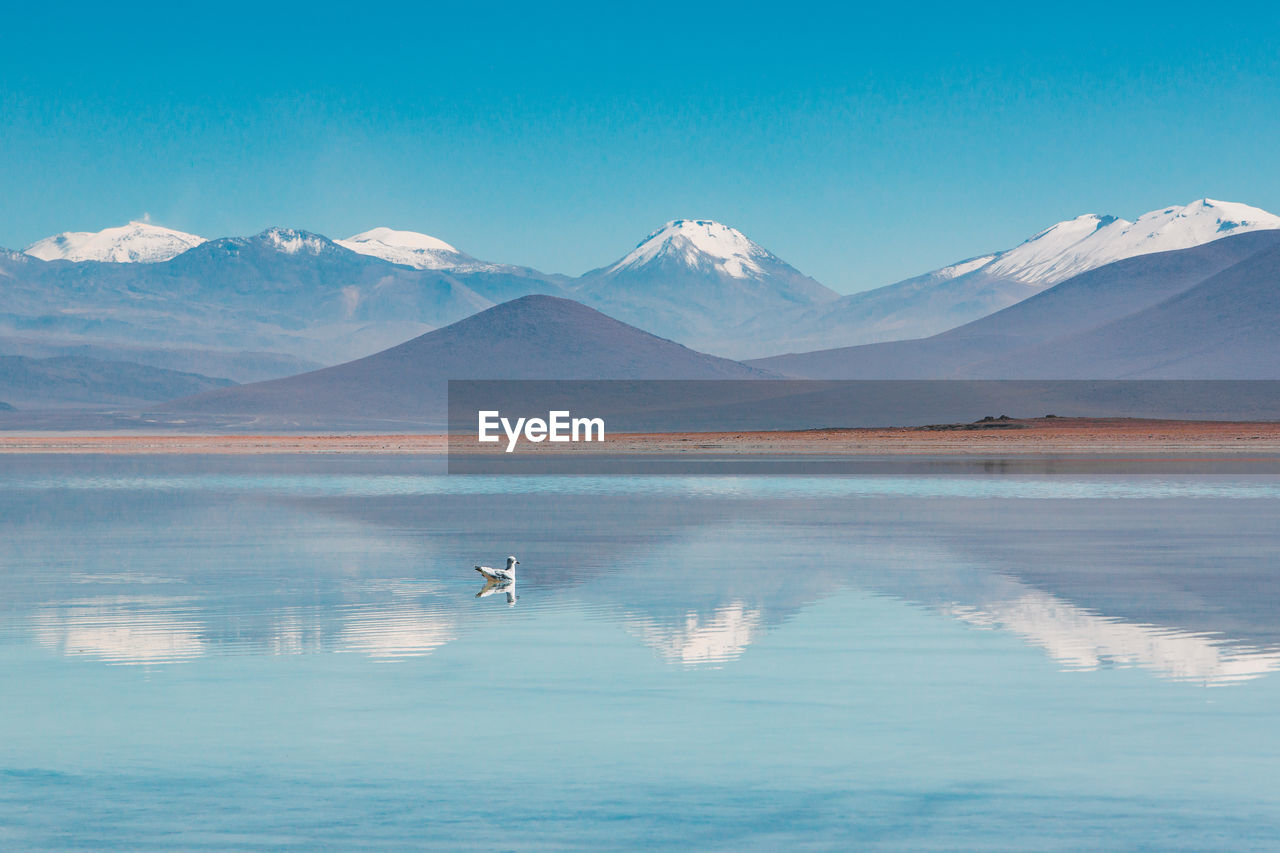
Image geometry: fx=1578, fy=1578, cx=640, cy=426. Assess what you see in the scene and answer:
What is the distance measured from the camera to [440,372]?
609ft

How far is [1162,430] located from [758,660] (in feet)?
239

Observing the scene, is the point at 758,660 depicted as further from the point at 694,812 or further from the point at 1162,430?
the point at 1162,430

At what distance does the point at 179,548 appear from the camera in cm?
2038

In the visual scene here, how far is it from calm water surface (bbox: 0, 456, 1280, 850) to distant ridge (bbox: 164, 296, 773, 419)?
149479 millimetres

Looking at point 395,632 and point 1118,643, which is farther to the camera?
point 395,632

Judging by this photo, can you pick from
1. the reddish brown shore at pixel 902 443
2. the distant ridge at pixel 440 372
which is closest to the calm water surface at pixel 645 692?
the reddish brown shore at pixel 902 443

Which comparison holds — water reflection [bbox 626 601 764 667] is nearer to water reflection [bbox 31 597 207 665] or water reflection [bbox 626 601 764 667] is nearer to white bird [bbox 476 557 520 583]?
white bird [bbox 476 557 520 583]

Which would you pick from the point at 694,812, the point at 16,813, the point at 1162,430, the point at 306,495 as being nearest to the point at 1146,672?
the point at 694,812

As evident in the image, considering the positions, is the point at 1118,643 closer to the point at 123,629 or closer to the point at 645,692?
the point at 645,692

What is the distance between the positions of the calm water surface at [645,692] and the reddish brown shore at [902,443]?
42.9m

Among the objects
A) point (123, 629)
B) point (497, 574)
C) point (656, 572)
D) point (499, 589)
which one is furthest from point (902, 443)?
point (123, 629)

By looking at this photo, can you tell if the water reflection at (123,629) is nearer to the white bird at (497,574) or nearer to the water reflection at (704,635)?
the white bird at (497,574)

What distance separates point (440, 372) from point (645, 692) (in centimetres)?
17715

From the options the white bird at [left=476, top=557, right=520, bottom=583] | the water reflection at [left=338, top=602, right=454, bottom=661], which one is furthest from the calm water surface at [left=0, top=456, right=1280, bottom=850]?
the white bird at [left=476, top=557, right=520, bottom=583]
